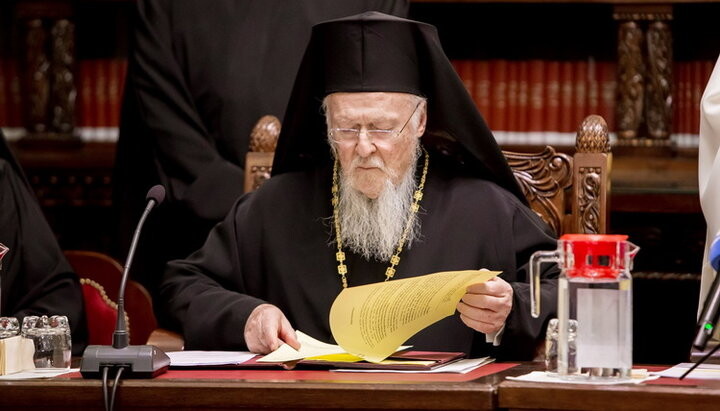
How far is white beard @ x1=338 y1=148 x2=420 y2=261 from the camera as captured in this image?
3.64 m

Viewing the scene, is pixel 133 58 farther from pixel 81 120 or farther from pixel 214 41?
pixel 81 120

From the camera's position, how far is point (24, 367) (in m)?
2.88

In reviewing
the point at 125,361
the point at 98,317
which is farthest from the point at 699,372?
the point at 98,317

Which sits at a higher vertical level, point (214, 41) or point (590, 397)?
point (214, 41)

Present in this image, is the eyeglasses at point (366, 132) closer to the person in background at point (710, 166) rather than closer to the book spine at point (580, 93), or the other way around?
the person in background at point (710, 166)

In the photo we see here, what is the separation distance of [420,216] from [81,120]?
3.10 metres

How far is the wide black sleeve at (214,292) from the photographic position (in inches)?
135

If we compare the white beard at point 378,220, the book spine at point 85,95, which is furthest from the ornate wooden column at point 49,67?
the white beard at point 378,220

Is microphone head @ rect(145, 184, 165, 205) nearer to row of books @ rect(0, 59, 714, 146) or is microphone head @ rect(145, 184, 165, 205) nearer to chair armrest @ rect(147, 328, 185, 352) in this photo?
chair armrest @ rect(147, 328, 185, 352)

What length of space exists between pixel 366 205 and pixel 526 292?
585mm

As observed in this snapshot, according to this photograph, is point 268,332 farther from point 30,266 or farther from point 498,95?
point 498,95

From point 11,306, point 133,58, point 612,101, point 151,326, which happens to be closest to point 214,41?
point 133,58

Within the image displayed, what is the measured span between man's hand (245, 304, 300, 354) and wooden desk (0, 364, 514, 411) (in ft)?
1.39

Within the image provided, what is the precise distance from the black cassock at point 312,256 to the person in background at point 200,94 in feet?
2.72
